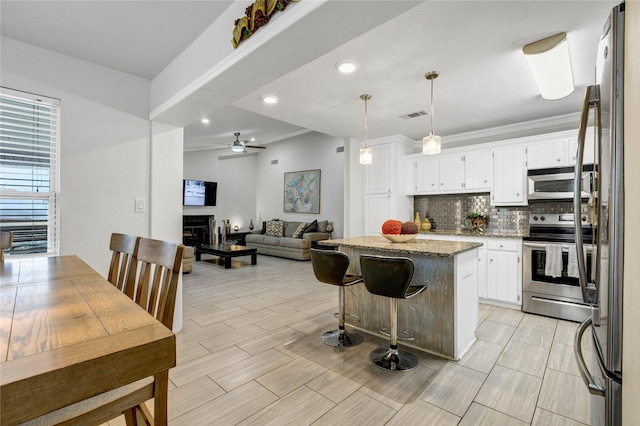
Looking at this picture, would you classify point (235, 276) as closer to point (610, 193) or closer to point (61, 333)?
point (61, 333)

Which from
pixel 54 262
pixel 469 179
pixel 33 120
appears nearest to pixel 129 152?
pixel 33 120

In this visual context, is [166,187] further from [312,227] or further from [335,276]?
[312,227]

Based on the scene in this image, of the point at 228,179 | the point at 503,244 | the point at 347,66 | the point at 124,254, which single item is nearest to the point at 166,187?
the point at 124,254

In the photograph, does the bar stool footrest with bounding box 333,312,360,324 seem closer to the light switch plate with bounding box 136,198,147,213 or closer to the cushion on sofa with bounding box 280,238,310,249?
the light switch plate with bounding box 136,198,147,213

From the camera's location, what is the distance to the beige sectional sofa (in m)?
6.88

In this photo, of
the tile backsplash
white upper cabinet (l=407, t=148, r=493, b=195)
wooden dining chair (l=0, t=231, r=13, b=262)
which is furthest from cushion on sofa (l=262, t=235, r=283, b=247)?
wooden dining chair (l=0, t=231, r=13, b=262)

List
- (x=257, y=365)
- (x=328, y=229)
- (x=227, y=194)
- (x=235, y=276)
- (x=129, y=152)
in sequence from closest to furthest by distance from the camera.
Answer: (x=257, y=365)
(x=129, y=152)
(x=235, y=276)
(x=328, y=229)
(x=227, y=194)

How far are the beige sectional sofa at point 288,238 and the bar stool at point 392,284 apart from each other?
4.50 m

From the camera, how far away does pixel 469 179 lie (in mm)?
4391

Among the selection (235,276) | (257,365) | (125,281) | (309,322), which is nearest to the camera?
(125,281)

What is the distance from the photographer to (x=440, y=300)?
8.18ft

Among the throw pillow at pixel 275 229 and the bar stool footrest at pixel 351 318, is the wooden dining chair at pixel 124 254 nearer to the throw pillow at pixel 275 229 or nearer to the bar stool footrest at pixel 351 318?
the bar stool footrest at pixel 351 318

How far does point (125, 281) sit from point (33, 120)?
1.82m

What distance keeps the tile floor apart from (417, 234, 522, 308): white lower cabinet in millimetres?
333
